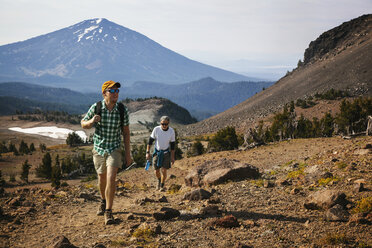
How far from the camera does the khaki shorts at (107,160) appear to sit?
656cm

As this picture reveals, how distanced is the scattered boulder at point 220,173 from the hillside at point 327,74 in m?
67.7

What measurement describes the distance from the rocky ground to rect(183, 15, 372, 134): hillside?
7049 cm

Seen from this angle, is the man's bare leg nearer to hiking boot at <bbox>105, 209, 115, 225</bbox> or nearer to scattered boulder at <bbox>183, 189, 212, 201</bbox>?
hiking boot at <bbox>105, 209, 115, 225</bbox>

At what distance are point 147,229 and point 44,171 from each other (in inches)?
1755

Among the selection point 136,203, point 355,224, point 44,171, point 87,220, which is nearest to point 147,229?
point 87,220

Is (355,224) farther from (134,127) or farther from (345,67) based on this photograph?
(134,127)

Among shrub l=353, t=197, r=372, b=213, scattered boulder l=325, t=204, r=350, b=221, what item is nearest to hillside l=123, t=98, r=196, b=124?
shrub l=353, t=197, r=372, b=213

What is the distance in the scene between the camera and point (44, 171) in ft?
147

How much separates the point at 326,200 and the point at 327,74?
9538 centimetres

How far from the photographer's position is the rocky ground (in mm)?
5312

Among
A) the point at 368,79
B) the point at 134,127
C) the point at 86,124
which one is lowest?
the point at 134,127

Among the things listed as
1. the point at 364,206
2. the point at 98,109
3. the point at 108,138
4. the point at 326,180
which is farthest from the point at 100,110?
the point at 326,180

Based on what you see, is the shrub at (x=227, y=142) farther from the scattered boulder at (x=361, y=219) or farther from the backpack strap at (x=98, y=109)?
the scattered boulder at (x=361, y=219)

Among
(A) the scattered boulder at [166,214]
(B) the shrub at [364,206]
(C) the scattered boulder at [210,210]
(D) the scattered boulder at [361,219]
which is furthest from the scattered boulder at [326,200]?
(A) the scattered boulder at [166,214]
